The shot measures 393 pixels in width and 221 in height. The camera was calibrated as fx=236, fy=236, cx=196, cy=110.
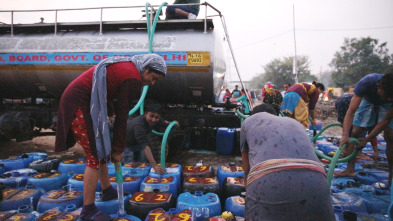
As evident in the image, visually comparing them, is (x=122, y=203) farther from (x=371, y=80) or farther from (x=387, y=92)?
(x=371, y=80)

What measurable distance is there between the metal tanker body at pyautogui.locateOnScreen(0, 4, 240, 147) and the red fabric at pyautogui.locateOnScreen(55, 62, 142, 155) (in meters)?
2.40

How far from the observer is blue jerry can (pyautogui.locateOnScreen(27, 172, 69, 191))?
8.41 feet

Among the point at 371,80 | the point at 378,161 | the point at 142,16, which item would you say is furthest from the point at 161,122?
the point at 378,161

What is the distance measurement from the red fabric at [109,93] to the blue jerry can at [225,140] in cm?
337

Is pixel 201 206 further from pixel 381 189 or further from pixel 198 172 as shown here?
pixel 381 189

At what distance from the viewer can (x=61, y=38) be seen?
453 centimetres

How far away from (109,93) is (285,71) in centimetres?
4665

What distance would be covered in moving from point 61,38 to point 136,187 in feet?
11.7

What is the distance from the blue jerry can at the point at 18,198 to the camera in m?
2.14

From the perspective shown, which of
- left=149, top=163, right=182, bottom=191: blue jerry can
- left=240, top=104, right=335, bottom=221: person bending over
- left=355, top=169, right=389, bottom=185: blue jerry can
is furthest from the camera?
left=355, top=169, right=389, bottom=185: blue jerry can

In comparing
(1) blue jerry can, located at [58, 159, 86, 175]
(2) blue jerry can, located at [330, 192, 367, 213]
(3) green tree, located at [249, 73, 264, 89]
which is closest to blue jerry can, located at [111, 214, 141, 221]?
(1) blue jerry can, located at [58, 159, 86, 175]

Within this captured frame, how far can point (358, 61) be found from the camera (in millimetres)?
31734

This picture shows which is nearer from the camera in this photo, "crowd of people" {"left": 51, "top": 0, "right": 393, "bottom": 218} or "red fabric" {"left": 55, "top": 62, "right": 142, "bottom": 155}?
"crowd of people" {"left": 51, "top": 0, "right": 393, "bottom": 218}

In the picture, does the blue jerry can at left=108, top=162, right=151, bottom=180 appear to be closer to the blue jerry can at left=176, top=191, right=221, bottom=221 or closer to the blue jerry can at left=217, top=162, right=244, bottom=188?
the blue jerry can at left=176, top=191, right=221, bottom=221
